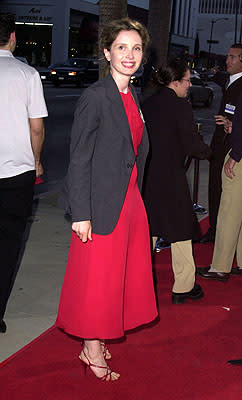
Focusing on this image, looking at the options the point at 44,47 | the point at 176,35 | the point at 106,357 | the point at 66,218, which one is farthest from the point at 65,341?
the point at 176,35

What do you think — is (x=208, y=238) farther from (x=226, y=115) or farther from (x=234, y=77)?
(x=234, y=77)

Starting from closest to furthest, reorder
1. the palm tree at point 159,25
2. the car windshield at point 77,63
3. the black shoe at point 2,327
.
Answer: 1. the black shoe at point 2,327
2. the palm tree at point 159,25
3. the car windshield at point 77,63

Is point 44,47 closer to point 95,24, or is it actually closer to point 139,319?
point 95,24

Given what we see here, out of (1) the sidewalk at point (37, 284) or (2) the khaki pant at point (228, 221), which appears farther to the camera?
(2) the khaki pant at point (228, 221)

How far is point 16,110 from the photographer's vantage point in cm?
358

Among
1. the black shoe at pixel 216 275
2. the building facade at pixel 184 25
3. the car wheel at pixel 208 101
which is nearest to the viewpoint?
the black shoe at pixel 216 275

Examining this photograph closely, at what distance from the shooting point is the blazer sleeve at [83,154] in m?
2.90

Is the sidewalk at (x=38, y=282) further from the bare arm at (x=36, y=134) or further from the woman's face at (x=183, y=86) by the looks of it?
the woman's face at (x=183, y=86)

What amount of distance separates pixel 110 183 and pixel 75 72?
30127 millimetres

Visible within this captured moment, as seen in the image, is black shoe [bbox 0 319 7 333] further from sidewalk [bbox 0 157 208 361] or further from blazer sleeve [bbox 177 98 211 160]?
blazer sleeve [bbox 177 98 211 160]

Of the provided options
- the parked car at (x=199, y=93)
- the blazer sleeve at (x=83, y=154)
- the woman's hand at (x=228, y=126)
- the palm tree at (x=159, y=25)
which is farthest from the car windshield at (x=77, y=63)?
the blazer sleeve at (x=83, y=154)

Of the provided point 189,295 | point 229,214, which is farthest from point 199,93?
point 189,295

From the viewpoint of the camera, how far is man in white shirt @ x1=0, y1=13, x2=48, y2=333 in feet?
11.7

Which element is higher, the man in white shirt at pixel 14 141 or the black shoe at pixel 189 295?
the man in white shirt at pixel 14 141
